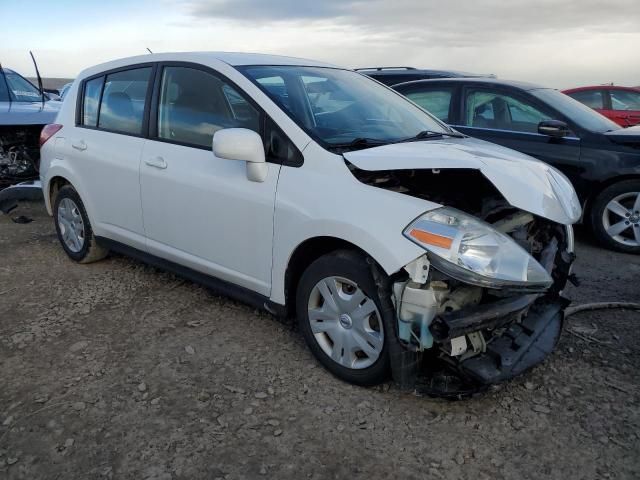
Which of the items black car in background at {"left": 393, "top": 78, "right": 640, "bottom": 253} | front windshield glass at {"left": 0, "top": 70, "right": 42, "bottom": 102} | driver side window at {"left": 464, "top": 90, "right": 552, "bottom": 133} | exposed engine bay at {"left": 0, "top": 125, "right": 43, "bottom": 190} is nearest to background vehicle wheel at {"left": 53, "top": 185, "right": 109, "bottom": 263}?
exposed engine bay at {"left": 0, "top": 125, "right": 43, "bottom": 190}

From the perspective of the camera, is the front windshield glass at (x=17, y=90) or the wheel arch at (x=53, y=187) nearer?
the wheel arch at (x=53, y=187)

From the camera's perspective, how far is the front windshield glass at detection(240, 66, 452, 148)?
3.32 meters

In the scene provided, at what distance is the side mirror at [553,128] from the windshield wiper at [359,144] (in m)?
2.82

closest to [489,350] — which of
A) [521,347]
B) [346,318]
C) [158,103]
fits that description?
[521,347]

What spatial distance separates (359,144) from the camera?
10.5 feet

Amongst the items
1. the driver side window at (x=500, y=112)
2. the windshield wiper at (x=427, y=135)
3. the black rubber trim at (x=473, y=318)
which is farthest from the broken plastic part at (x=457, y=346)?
the driver side window at (x=500, y=112)

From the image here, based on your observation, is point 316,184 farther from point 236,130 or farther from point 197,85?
point 197,85

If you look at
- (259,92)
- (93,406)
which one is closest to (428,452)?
(93,406)

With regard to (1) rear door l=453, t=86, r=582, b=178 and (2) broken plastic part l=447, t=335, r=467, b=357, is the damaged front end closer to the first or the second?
(1) rear door l=453, t=86, r=582, b=178

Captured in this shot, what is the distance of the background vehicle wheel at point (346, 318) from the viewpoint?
287 cm

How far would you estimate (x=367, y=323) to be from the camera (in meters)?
2.94

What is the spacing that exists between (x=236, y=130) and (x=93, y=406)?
162 cm

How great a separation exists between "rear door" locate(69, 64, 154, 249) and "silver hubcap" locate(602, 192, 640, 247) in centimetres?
436

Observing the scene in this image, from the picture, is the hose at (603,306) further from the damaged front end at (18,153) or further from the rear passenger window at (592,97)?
the rear passenger window at (592,97)
